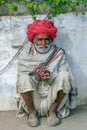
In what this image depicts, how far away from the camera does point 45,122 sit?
460 cm

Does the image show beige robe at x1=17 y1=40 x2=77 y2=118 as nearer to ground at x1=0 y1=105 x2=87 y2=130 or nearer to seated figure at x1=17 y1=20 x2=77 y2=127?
seated figure at x1=17 y1=20 x2=77 y2=127

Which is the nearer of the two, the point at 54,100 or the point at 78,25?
the point at 54,100

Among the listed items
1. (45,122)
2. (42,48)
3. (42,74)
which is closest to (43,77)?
(42,74)

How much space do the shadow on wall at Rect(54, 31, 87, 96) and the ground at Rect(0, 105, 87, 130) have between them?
1.20 ft

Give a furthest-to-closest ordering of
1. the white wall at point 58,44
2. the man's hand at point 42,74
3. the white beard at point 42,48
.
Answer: the white wall at point 58,44, the white beard at point 42,48, the man's hand at point 42,74

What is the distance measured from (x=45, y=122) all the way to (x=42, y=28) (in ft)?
4.15

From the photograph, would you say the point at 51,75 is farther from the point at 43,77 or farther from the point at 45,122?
the point at 45,122

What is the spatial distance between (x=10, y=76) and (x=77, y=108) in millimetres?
1101

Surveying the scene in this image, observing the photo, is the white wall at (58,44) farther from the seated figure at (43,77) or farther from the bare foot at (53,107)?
the bare foot at (53,107)

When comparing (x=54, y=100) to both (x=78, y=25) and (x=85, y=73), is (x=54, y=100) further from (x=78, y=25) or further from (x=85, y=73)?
(x=78, y=25)

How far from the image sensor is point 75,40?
4.93m

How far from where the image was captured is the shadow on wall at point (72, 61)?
4923 millimetres

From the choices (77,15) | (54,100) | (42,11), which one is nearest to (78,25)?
(77,15)

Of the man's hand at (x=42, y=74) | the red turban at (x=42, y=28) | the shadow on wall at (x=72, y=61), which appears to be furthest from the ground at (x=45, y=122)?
the red turban at (x=42, y=28)
